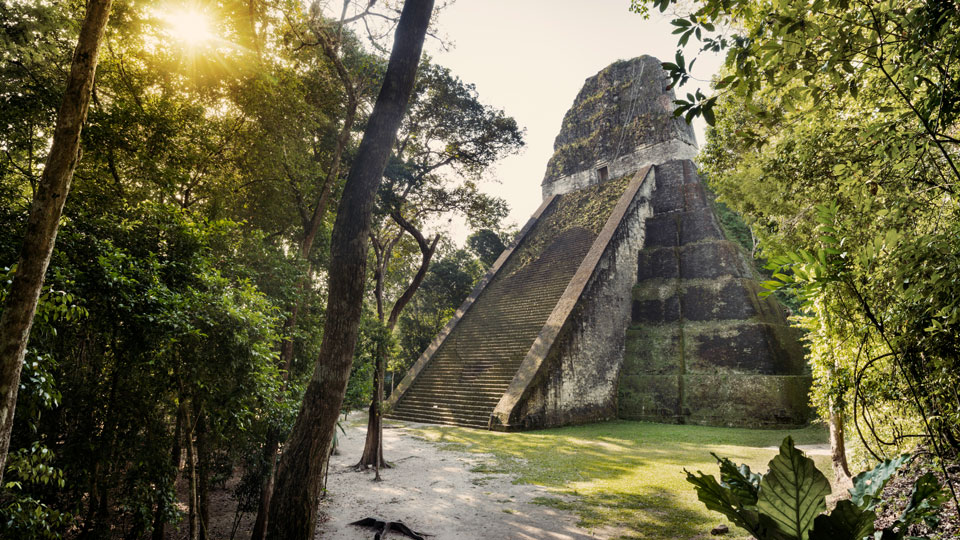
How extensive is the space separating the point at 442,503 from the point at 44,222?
190 inches

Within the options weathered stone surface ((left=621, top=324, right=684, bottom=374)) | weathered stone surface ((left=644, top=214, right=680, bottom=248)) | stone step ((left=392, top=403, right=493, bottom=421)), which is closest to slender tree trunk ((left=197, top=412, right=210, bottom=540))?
stone step ((left=392, top=403, right=493, bottom=421))

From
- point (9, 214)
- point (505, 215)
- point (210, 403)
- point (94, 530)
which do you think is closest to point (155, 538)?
point (94, 530)

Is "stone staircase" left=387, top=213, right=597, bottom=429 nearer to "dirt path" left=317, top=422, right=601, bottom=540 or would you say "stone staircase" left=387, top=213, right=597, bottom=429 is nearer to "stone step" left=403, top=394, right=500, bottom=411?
"stone step" left=403, top=394, right=500, bottom=411

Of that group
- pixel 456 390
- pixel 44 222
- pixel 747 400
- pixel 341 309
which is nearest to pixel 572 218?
pixel 456 390

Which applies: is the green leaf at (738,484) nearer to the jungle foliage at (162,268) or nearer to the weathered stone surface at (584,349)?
the jungle foliage at (162,268)

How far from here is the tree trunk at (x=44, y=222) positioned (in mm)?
2064

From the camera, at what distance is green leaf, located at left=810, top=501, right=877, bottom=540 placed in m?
0.74

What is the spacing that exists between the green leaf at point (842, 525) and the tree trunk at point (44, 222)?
9.82 ft

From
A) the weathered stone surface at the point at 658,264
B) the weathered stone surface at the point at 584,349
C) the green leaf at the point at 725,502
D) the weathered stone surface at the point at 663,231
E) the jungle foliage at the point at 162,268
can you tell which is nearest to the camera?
the green leaf at the point at 725,502

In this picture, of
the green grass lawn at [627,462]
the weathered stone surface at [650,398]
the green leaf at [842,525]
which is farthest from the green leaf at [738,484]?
the weathered stone surface at [650,398]

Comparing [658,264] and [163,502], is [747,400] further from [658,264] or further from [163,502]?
[163,502]

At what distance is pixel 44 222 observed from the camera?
2.19m

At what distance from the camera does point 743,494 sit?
0.92m

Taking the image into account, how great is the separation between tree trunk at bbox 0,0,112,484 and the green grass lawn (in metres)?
4.61
